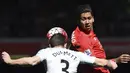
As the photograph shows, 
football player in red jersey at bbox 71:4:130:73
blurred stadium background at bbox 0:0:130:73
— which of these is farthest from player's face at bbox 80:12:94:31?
blurred stadium background at bbox 0:0:130:73

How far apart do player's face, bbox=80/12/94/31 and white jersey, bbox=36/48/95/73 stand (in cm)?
56

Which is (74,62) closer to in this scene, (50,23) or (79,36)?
(79,36)

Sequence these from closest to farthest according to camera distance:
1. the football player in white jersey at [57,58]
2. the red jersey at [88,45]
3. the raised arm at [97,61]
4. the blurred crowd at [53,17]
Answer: the football player in white jersey at [57,58] → the raised arm at [97,61] → the red jersey at [88,45] → the blurred crowd at [53,17]

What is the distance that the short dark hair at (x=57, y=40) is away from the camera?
546 centimetres

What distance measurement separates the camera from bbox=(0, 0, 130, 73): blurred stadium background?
7.96 metres

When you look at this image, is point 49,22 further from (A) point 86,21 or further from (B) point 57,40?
(B) point 57,40

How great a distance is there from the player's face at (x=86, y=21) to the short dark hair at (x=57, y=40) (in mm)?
528

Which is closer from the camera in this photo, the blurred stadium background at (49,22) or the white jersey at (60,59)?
the white jersey at (60,59)

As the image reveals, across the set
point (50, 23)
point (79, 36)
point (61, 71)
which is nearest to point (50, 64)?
point (61, 71)

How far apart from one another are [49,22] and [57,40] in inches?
101

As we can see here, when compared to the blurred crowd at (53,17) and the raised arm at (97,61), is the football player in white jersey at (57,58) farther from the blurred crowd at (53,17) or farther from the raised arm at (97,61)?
the blurred crowd at (53,17)

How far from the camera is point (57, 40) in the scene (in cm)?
546

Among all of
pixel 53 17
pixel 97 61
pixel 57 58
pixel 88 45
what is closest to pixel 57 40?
pixel 57 58

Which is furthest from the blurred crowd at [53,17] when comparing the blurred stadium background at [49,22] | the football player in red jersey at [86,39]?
the football player in red jersey at [86,39]
